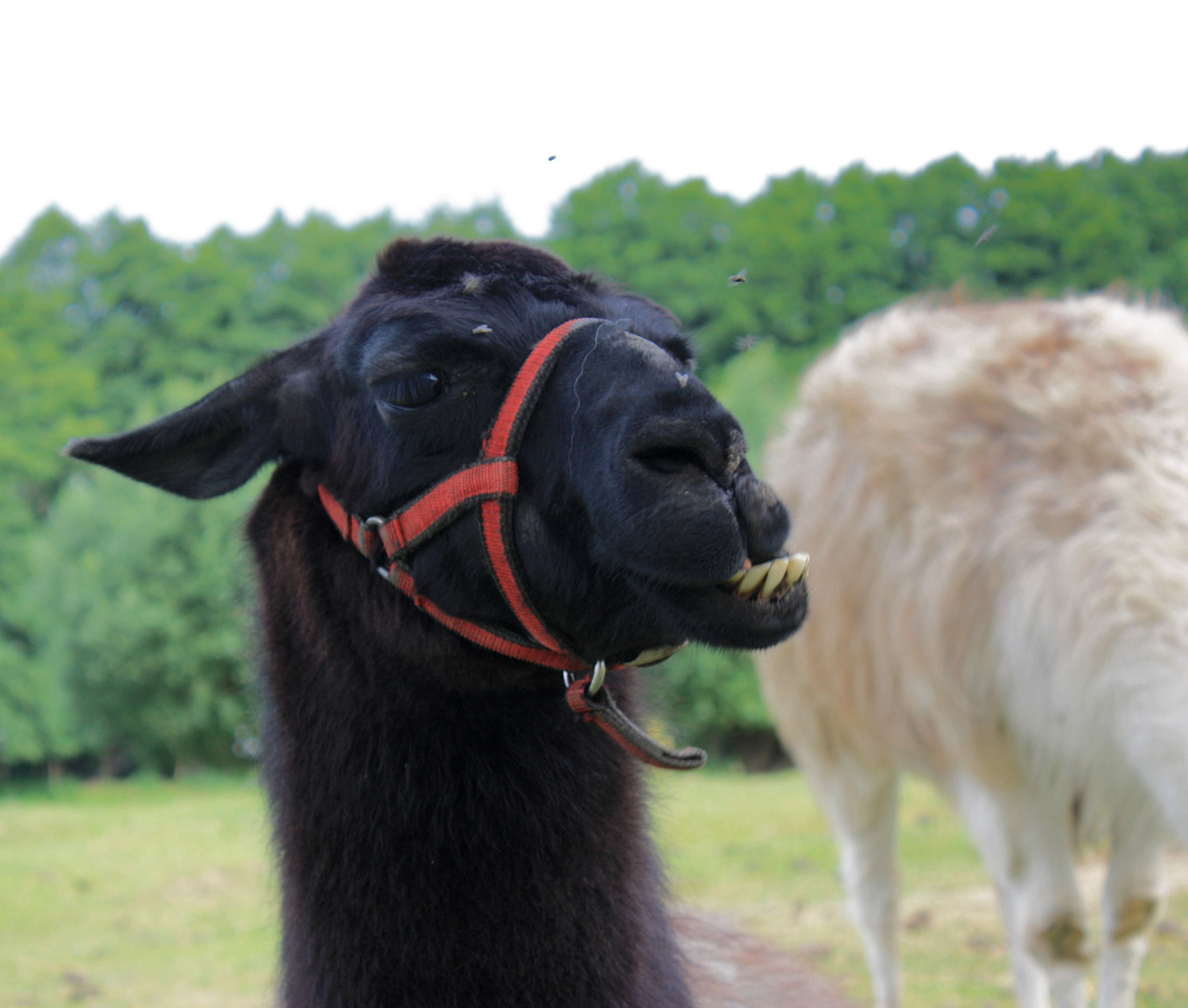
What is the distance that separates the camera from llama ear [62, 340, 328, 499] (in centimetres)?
185

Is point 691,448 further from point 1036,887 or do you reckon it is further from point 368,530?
point 1036,887

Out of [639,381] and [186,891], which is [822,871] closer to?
[186,891]

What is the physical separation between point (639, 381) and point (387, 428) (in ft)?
1.47

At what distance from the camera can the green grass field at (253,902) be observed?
17.2 feet

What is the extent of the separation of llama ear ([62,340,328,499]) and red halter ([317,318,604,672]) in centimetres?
30

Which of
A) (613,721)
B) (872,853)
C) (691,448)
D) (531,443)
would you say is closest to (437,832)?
(613,721)

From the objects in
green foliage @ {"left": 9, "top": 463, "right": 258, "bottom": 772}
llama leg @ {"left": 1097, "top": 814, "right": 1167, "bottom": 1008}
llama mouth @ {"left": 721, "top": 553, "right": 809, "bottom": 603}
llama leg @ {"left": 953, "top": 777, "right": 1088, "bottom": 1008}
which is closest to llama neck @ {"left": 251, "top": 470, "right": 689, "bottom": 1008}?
llama mouth @ {"left": 721, "top": 553, "right": 809, "bottom": 603}

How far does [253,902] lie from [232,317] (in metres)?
15.5

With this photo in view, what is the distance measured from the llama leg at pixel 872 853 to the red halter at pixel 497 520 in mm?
3572

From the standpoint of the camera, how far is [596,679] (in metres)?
1.60

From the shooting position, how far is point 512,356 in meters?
1.66

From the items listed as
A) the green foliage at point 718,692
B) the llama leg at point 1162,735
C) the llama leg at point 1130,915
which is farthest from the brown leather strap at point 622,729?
the green foliage at point 718,692

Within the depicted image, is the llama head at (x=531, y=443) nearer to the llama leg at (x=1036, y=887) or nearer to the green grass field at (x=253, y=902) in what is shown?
the green grass field at (x=253, y=902)

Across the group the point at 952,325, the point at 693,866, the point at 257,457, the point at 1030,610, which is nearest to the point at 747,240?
the point at 693,866
